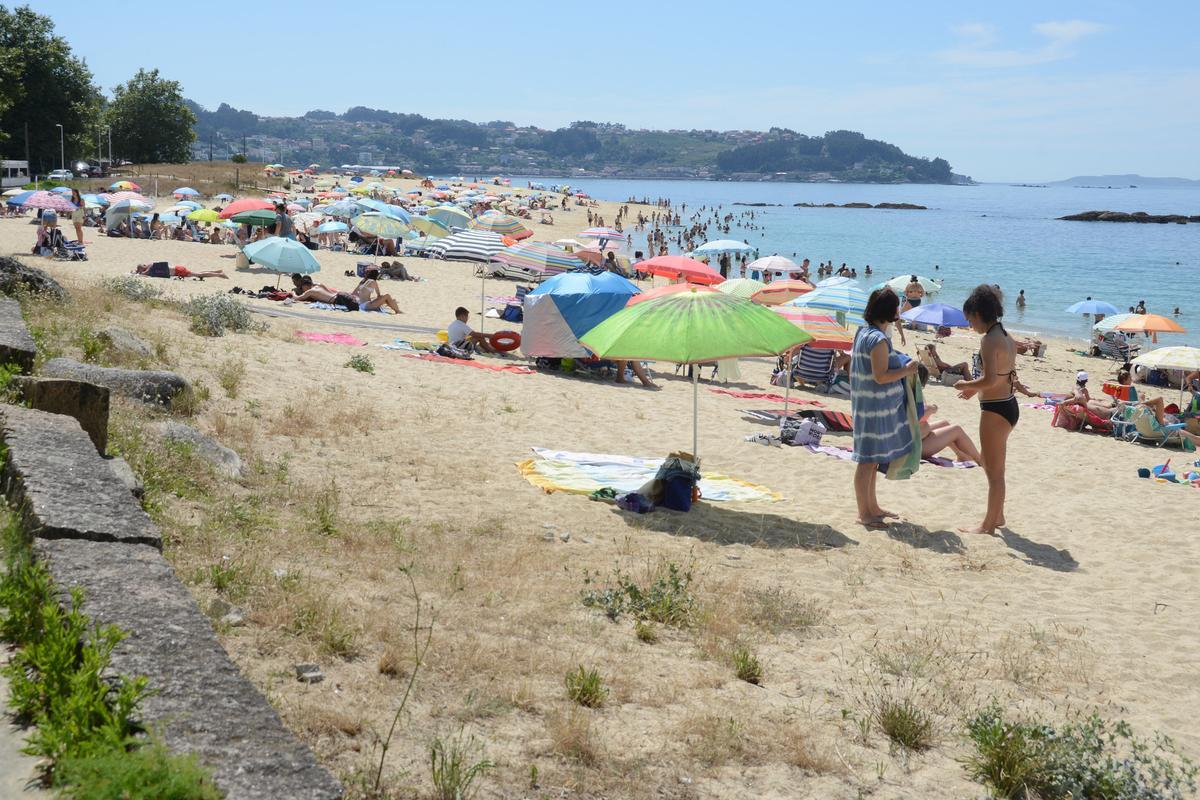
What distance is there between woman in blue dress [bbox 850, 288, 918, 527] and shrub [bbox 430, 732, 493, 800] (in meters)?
4.03

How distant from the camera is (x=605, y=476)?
7562 millimetres

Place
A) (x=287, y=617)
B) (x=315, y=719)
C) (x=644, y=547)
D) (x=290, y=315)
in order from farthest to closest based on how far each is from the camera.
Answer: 1. (x=290, y=315)
2. (x=644, y=547)
3. (x=287, y=617)
4. (x=315, y=719)

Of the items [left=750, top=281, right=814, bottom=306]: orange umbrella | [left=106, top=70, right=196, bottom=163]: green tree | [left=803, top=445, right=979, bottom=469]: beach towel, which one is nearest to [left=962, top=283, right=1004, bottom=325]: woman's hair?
[left=803, top=445, right=979, bottom=469]: beach towel

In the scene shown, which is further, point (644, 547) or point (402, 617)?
point (644, 547)

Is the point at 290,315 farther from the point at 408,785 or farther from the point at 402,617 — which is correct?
the point at 408,785

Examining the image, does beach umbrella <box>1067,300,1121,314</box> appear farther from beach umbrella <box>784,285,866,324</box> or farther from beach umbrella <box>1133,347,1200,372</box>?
beach umbrella <box>784,285,866,324</box>

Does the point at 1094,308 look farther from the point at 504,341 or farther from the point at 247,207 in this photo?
the point at 247,207

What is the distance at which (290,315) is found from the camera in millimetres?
14766

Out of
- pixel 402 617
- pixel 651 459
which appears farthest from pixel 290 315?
pixel 402 617

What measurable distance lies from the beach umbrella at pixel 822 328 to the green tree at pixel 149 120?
71559 mm

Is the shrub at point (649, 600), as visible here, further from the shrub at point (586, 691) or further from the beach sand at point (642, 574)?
the shrub at point (586, 691)

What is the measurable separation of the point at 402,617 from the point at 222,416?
11.9 ft

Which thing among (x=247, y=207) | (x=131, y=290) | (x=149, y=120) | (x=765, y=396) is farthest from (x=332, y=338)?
(x=149, y=120)

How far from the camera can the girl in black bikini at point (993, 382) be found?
20.6 ft
